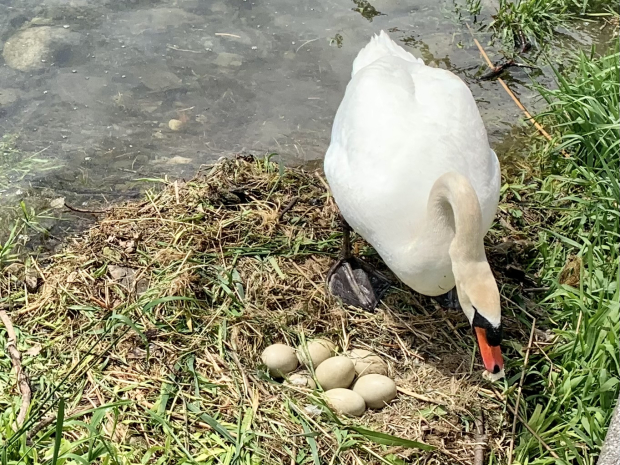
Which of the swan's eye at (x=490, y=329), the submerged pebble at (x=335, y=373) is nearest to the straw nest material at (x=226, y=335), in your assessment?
the submerged pebble at (x=335, y=373)

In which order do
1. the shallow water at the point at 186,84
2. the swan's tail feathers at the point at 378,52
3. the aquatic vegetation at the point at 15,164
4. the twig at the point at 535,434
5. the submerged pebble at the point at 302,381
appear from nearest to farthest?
the twig at the point at 535,434
the submerged pebble at the point at 302,381
the swan's tail feathers at the point at 378,52
the aquatic vegetation at the point at 15,164
the shallow water at the point at 186,84

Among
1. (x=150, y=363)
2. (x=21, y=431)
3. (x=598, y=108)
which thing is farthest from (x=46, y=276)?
(x=598, y=108)

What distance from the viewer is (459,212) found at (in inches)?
107

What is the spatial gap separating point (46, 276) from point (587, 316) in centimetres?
295

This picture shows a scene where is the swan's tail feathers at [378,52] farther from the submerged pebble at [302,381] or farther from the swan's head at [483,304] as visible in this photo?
the submerged pebble at [302,381]

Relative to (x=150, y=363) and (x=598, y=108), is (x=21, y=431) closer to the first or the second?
(x=150, y=363)

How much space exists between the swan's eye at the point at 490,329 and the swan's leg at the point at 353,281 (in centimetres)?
102

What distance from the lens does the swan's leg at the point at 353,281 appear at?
12.3ft

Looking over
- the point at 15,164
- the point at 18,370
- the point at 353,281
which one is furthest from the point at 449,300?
the point at 15,164

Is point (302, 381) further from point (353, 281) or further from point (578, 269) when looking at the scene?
point (578, 269)

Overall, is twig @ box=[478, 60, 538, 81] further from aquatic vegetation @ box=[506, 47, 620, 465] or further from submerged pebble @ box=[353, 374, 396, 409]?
submerged pebble @ box=[353, 374, 396, 409]

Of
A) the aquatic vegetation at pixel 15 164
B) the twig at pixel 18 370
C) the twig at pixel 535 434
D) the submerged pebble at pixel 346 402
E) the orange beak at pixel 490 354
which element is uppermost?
the orange beak at pixel 490 354

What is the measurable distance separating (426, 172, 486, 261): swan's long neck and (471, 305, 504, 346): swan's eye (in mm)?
248

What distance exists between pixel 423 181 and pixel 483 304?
656 millimetres
